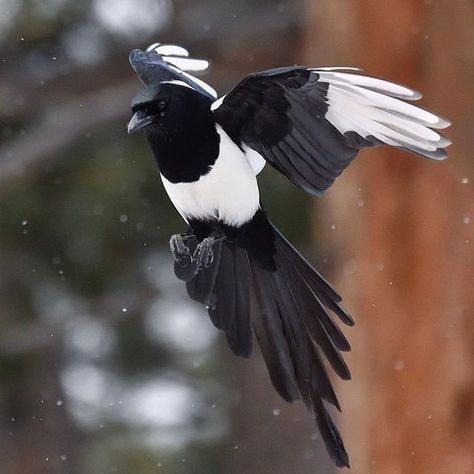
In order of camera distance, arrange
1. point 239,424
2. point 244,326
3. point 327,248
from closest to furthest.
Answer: point 244,326 → point 327,248 → point 239,424

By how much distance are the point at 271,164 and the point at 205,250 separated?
0.22m

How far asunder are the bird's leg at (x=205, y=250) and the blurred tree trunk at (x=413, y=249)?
2073mm

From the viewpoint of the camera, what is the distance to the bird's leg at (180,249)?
2324 millimetres

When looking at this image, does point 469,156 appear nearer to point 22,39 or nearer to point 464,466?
point 464,466

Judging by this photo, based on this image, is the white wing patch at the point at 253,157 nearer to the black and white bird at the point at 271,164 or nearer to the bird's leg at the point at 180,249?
the black and white bird at the point at 271,164

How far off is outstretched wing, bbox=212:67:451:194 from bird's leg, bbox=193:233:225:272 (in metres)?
0.18

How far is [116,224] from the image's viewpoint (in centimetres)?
596

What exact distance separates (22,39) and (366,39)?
180cm

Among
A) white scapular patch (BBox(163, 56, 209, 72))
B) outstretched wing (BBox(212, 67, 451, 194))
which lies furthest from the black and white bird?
white scapular patch (BBox(163, 56, 209, 72))

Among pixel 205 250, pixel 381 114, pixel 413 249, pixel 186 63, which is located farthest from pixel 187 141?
pixel 413 249

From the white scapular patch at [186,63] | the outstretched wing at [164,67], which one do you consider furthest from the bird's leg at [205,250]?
the white scapular patch at [186,63]

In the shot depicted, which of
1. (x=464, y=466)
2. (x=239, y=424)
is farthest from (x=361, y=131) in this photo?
(x=239, y=424)

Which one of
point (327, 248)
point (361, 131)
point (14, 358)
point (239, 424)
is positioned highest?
point (361, 131)

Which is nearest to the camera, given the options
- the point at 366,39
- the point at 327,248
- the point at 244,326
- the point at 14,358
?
the point at 244,326
